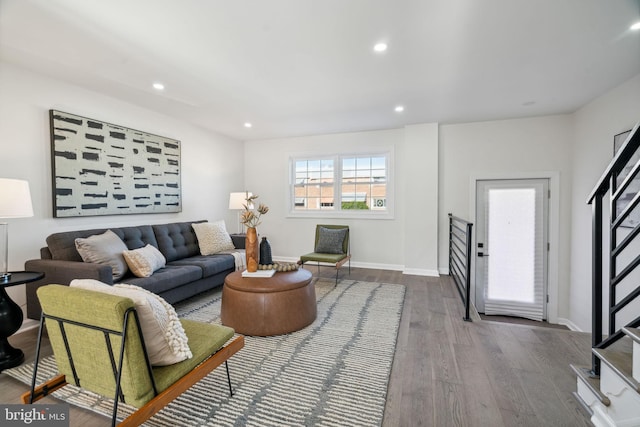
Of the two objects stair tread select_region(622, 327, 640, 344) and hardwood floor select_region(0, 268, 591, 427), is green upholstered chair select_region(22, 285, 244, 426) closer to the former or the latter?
hardwood floor select_region(0, 268, 591, 427)

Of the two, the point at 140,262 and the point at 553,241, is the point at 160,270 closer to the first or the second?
the point at 140,262

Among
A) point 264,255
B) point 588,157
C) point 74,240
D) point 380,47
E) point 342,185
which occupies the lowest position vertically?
point 264,255

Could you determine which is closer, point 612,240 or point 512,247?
point 612,240

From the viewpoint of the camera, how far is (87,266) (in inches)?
95.9

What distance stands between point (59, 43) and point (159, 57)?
2.35ft

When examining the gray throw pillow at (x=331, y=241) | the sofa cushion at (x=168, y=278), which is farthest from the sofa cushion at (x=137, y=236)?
the gray throw pillow at (x=331, y=241)

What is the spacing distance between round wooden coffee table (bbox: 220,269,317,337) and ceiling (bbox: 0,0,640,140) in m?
2.05

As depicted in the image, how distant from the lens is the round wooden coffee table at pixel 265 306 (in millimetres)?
2516

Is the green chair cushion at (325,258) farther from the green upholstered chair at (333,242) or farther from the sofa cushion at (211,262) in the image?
the sofa cushion at (211,262)

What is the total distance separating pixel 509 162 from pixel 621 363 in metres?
3.71

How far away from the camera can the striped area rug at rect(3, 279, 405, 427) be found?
1.62m

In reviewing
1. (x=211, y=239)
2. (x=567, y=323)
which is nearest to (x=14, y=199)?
(x=211, y=239)

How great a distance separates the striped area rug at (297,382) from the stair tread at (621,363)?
45.4 inches

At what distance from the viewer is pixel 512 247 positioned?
4430 millimetres
